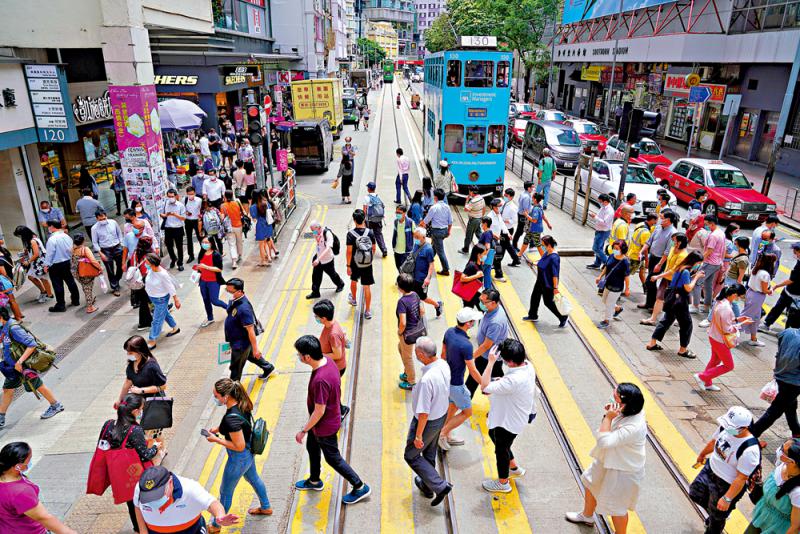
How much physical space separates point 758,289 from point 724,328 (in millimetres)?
2232

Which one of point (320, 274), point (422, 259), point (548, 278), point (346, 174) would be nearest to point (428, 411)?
point (422, 259)

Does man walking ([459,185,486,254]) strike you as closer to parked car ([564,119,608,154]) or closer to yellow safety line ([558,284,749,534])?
yellow safety line ([558,284,749,534])

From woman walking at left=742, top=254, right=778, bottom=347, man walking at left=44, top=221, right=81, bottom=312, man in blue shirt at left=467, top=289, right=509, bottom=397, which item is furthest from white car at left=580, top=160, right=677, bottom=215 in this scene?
man walking at left=44, top=221, right=81, bottom=312

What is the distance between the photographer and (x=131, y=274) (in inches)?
347

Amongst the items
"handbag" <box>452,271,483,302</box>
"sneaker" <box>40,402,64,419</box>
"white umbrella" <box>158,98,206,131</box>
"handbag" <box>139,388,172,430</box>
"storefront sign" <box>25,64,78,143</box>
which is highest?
"storefront sign" <box>25,64,78,143</box>

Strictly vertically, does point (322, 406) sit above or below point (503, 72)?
below

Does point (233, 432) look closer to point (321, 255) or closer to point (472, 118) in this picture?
point (321, 255)

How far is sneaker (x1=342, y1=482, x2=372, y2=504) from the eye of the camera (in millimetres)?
5469

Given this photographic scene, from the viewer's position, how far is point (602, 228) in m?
11.4

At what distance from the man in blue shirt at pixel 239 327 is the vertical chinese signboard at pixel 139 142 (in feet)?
24.1

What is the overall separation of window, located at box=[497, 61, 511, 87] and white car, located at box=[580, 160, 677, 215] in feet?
13.1

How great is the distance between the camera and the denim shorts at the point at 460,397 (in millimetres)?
5770

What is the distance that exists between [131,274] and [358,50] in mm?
115810

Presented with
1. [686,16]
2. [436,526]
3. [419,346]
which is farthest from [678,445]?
[686,16]
